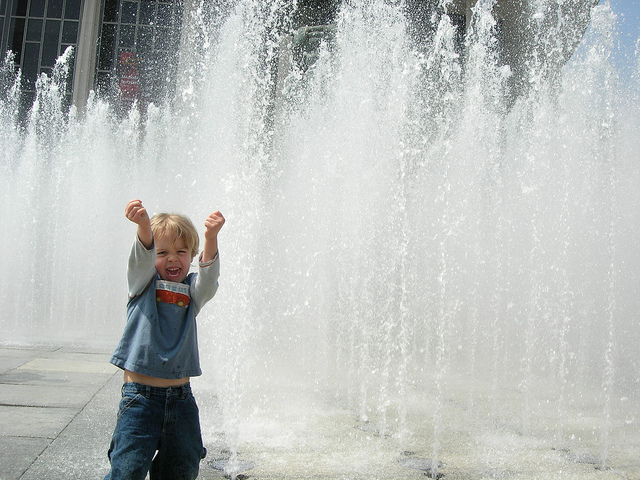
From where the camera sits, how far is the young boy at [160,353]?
1964 mm

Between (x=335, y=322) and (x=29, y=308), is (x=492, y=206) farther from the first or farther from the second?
(x=29, y=308)

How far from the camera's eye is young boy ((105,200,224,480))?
1.96m

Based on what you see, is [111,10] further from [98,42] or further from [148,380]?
[148,380]

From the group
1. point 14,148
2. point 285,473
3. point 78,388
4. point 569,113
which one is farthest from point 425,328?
point 14,148

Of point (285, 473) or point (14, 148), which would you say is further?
point (14, 148)

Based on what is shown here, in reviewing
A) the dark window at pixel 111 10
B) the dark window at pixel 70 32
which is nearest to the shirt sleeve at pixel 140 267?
the dark window at pixel 111 10

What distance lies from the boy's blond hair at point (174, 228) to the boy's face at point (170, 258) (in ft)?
0.04

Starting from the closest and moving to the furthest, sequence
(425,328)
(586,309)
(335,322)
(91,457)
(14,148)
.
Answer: (91,457)
(335,322)
(586,309)
(425,328)
(14,148)

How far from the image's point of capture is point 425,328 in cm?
913

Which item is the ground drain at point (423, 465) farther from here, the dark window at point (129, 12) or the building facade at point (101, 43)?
the dark window at point (129, 12)

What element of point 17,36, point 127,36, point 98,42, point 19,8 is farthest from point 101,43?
point 19,8

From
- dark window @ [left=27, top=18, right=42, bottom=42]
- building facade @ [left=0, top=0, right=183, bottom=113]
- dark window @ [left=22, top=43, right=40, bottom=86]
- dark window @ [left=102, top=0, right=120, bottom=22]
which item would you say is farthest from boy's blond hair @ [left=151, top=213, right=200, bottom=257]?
dark window @ [left=27, top=18, right=42, bottom=42]

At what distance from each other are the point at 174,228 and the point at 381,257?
656 cm

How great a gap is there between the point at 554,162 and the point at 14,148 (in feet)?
40.2
